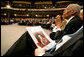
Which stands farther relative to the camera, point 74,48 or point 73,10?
point 73,10

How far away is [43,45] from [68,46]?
0.40 metres

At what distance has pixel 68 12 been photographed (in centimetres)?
192

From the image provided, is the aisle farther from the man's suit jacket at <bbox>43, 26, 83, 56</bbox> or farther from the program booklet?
the man's suit jacket at <bbox>43, 26, 83, 56</bbox>

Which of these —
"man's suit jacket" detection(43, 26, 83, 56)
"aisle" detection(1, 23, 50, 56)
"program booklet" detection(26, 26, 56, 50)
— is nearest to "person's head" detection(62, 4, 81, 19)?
"program booklet" detection(26, 26, 56, 50)

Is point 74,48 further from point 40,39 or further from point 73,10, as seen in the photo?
point 73,10

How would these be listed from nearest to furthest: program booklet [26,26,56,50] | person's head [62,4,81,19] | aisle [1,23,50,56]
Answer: program booklet [26,26,56,50] → person's head [62,4,81,19] → aisle [1,23,50,56]

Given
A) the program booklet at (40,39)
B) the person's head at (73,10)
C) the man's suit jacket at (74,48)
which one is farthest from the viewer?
the person's head at (73,10)

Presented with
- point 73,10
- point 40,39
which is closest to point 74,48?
point 40,39

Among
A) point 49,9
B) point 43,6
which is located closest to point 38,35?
point 49,9

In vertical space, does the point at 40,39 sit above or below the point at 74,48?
below

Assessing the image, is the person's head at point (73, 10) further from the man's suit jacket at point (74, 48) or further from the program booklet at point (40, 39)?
the man's suit jacket at point (74, 48)

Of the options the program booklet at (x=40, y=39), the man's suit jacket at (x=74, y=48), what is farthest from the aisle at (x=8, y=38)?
the man's suit jacket at (x=74, y=48)

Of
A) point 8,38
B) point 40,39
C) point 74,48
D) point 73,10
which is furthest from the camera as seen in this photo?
point 8,38

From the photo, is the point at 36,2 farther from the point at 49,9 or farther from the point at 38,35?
the point at 38,35
